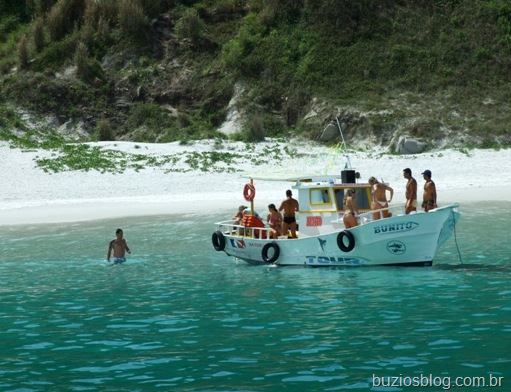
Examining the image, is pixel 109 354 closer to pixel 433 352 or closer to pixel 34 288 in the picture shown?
pixel 433 352

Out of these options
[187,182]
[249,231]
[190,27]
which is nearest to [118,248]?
[249,231]

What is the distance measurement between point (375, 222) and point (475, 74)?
1235 inches

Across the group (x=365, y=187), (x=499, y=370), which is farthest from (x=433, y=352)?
(x=365, y=187)

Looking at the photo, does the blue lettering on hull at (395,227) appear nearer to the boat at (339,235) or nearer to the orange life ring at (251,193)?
the boat at (339,235)

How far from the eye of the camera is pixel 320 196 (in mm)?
20984

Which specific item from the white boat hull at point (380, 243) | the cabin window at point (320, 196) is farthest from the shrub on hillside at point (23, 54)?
the cabin window at point (320, 196)

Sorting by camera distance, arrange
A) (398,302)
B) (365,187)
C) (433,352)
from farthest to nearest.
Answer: (365,187) < (398,302) < (433,352)

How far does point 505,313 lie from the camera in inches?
570

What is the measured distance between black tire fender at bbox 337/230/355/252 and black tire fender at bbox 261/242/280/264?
6.12 feet

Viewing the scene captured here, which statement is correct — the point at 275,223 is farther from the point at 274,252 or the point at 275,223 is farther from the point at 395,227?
the point at 395,227

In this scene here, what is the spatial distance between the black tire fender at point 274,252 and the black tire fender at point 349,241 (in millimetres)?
1866

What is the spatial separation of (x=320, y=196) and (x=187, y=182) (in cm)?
1604

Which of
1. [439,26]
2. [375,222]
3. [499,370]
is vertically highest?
[439,26]

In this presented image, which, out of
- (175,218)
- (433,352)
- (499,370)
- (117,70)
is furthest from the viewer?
(117,70)
